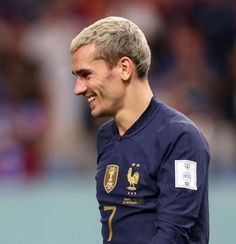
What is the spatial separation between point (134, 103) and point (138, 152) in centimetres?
19

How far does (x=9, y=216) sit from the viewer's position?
21.0 feet

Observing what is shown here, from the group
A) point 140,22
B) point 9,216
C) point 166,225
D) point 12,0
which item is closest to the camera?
point 166,225

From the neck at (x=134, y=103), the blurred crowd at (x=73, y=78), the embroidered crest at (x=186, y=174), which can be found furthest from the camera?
the blurred crowd at (x=73, y=78)

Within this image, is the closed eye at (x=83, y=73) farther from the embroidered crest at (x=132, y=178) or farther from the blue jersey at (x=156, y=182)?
the embroidered crest at (x=132, y=178)

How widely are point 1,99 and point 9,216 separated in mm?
1658

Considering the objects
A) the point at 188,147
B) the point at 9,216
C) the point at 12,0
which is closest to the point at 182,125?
the point at 188,147

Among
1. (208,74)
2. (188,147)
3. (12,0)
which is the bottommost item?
(188,147)

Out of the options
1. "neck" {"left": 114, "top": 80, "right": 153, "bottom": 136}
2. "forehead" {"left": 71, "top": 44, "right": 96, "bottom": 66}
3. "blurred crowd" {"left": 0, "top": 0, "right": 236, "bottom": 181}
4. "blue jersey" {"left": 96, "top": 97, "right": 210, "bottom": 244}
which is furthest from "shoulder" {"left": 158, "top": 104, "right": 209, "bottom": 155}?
"blurred crowd" {"left": 0, "top": 0, "right": 236, "bottom": 181}

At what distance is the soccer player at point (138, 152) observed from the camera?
125 inches

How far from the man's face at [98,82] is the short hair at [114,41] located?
22 mm

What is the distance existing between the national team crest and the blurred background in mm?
2860

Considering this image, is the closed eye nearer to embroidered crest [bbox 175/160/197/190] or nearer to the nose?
the nose

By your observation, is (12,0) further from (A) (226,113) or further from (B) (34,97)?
(A) (226,113)

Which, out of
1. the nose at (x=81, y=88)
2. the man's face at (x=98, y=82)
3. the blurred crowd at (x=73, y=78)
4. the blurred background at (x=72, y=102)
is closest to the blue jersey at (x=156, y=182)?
the man's face at (x=98, y=82)
